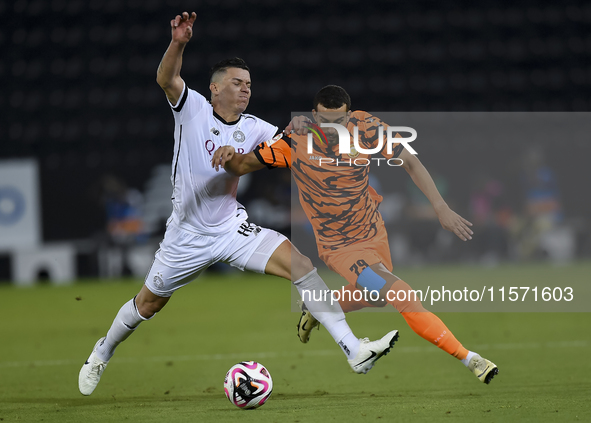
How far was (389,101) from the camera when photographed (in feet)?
52.5

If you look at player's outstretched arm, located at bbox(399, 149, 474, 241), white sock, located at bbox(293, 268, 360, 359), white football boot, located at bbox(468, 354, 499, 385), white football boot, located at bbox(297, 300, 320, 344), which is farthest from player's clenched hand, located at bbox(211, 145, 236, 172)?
white football boot, located at bbox(468, 354, 499, 385)

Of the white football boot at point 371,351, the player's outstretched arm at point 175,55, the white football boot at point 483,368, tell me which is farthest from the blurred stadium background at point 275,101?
the white football boot at point 483,368

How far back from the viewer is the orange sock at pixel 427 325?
454 centimetres

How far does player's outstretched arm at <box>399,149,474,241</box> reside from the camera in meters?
4.63

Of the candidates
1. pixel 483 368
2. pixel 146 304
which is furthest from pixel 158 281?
pixel 483 368

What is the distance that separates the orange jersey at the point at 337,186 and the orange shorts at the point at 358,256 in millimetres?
41

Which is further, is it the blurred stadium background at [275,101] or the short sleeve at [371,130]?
the blurred stadium background at [275,101]

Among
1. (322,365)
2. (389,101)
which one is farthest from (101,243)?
(322,365)

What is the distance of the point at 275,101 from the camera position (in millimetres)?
15766

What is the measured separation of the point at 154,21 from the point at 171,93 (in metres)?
12.4

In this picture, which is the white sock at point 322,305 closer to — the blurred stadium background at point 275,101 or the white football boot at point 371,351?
the white football boot at point 371,351

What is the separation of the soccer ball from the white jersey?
3.33ft

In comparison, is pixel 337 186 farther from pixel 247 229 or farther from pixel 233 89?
pixel 233 89

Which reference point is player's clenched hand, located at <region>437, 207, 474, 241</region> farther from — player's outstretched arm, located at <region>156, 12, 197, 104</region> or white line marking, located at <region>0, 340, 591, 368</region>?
white line marking, located at <region>0, 340, 591, 368</region>
